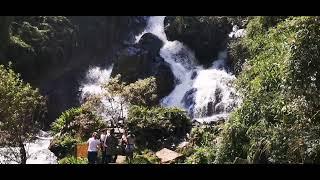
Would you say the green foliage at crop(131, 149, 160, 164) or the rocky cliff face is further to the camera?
the rocky cliff face

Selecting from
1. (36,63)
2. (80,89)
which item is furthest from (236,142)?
(36,63)

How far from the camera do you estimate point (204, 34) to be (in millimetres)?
26859

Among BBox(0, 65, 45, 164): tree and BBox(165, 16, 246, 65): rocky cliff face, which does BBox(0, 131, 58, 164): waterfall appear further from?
BBox(165, 16, 246, 65): rocky cliff face

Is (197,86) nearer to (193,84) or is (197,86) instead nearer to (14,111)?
(193,84)

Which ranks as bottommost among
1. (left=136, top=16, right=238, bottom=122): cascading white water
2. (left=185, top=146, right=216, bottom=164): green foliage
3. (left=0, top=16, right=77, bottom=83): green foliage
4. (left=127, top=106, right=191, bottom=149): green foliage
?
(left=185, top=146, right=216, bottom=164): green foliage

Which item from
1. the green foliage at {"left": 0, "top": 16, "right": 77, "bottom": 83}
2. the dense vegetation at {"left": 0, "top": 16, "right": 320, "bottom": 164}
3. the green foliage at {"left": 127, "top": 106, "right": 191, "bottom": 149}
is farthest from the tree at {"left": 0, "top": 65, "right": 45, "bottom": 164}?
the green foliage at {"left": 0, "top": 16, "right": 77, "bottom": 83}

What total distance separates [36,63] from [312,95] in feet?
61.3

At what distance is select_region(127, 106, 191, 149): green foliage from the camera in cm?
1714

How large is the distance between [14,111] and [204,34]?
14.7 metres

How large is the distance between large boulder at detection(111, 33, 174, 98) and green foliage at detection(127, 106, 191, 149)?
5.84 meters

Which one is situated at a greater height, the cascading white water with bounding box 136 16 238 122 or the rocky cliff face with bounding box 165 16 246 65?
the rocky cliff face with bounding box 165 16 246 65

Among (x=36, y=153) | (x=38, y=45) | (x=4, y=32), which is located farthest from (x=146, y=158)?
(x=38, y=45)

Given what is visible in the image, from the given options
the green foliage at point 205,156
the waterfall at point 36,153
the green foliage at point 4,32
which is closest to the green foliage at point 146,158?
the green foliage at point 205,156

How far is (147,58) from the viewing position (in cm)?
2555
